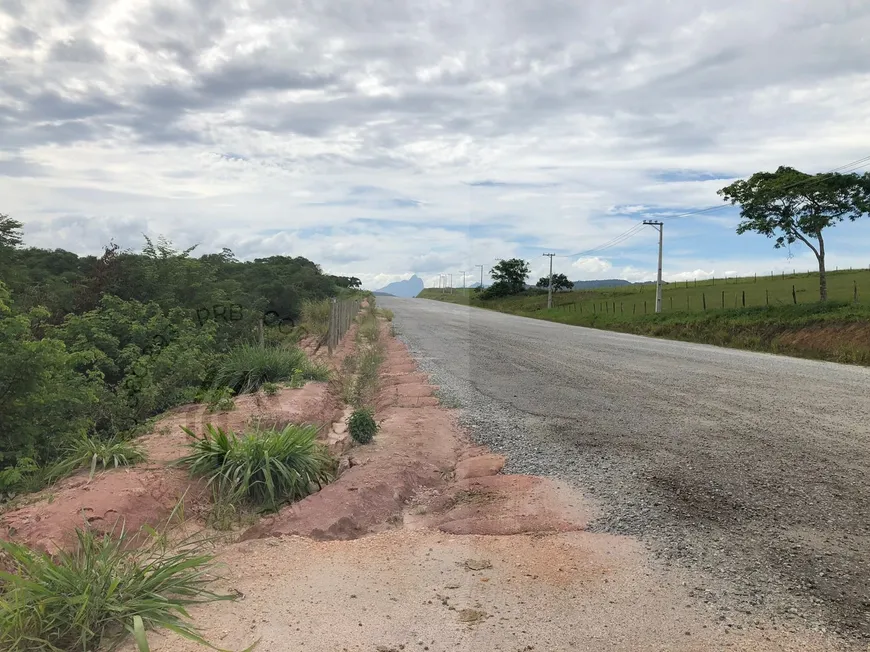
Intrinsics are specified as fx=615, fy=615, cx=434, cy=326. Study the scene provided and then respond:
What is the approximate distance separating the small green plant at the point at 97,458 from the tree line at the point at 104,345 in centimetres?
24

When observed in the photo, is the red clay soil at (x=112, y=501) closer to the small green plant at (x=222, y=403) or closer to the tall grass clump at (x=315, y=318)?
the small green plant at (x=222, y=403)

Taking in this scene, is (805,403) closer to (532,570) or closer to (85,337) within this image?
(532,570)

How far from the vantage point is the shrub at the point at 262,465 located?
5512 millimetres

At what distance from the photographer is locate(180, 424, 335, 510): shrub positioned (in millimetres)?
5512

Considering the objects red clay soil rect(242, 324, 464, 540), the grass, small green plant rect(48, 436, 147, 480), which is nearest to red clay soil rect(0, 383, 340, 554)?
small green plant rect(48, 436, 147, 480)

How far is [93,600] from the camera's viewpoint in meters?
3.27

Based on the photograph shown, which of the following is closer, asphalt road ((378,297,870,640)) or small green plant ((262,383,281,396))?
asphalt road ((378,297,870,640))

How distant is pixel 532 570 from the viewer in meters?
3.96

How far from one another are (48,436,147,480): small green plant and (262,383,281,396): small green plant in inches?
134

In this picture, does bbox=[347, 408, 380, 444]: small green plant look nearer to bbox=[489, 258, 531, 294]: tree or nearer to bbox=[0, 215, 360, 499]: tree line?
bbox=[0, 215, 360, 499]: tree line

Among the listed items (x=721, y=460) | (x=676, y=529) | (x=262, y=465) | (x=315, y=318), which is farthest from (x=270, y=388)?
(x=315, y=318)

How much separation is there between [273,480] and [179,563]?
1.86 metres

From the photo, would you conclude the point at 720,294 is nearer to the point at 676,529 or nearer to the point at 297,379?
the point at 297,379

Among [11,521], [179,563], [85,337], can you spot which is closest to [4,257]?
[85,337]
